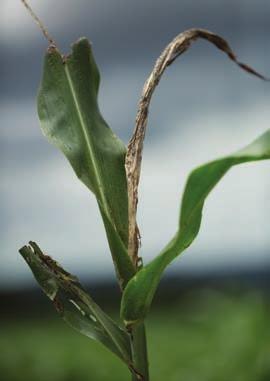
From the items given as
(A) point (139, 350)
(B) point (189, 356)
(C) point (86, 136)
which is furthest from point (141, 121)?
(B) point (189, 356)

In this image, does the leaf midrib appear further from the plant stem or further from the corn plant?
the plant stem

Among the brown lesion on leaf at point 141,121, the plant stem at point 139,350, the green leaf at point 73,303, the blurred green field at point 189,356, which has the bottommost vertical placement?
the blurred green field at point 189,356

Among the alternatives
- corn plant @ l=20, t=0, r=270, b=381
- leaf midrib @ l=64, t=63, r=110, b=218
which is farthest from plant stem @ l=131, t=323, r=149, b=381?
leaf midrib @ l=64, t=63, r=110, b=218

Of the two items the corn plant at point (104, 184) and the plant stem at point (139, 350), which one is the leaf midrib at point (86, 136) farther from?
the plant stem at point (139, 350)

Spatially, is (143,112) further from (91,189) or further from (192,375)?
(192,375)

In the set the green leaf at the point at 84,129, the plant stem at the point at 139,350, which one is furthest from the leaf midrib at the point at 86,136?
the plant stem at the point at 139,350

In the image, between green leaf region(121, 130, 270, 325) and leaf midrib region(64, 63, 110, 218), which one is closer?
green leaf region(121, 130, 270, 325)

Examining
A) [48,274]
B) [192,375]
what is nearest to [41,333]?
[192,375]

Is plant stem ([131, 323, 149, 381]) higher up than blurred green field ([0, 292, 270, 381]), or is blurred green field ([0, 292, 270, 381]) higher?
plant stem ([131, 323, 149, 381])
